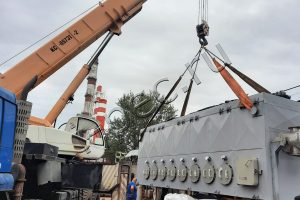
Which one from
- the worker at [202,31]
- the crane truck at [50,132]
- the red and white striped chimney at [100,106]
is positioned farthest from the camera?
the red and white striped chimney at [100,106]

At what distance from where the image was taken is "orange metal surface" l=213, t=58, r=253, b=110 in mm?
5160

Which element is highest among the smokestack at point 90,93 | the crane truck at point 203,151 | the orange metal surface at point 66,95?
the smokestack at point 90,93

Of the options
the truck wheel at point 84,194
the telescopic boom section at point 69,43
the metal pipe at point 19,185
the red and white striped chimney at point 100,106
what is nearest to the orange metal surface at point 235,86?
the metal pipe at point 19,185

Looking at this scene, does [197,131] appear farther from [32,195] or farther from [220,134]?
[32,195]

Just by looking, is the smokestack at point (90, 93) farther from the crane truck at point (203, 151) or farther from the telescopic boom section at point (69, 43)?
the crane truck at point (203, 151)

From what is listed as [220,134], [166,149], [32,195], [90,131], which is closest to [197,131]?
[220,134]

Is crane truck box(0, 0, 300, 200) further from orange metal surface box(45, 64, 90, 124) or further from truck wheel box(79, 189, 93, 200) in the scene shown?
truck wheel box(79, 189, 93, 200)

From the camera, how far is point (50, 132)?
10109 mm

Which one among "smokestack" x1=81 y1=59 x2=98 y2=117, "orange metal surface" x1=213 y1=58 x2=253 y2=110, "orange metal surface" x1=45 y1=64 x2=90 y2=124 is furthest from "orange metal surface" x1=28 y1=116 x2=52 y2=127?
"smokestack" x1=81 y1=59 x2=98 y2=117

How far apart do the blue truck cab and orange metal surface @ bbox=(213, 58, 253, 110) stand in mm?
3640

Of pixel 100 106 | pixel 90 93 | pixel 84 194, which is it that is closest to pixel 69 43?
pixel 84 194

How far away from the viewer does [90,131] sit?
12.2 m

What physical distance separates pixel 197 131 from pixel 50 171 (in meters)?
3.34

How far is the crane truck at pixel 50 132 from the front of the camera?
18.4 ft
